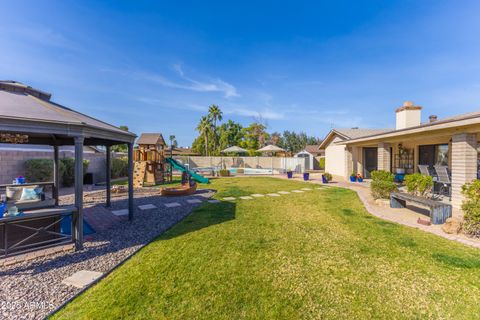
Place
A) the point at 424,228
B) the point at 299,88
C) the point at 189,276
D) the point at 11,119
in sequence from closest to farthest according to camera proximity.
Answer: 1. the point at 189,276
2. the point at 11,119
3. the point at 424,228
4. the point at 299,88

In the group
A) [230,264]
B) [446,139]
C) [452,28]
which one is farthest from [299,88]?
[230,264]

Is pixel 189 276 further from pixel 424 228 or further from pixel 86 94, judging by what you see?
pixel 86 94

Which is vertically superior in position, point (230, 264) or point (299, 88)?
point (299, 88)

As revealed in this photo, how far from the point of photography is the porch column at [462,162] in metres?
6.30

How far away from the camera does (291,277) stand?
304 centimetres

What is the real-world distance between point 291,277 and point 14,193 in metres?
7.57

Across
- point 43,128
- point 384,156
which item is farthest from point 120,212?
point 384,156

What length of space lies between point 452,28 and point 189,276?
1544 cm

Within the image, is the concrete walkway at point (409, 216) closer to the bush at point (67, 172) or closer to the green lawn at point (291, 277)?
the green lawn at point (291, 277)

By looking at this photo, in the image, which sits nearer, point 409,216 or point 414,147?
point 409,216

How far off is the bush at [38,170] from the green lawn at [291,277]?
1032cm

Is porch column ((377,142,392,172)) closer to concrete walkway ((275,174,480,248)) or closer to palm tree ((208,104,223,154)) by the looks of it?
concrete walkway ((275,174,480,248))

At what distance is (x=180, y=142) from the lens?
71.7m

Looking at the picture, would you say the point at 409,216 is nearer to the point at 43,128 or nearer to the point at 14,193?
the point at 43,128
